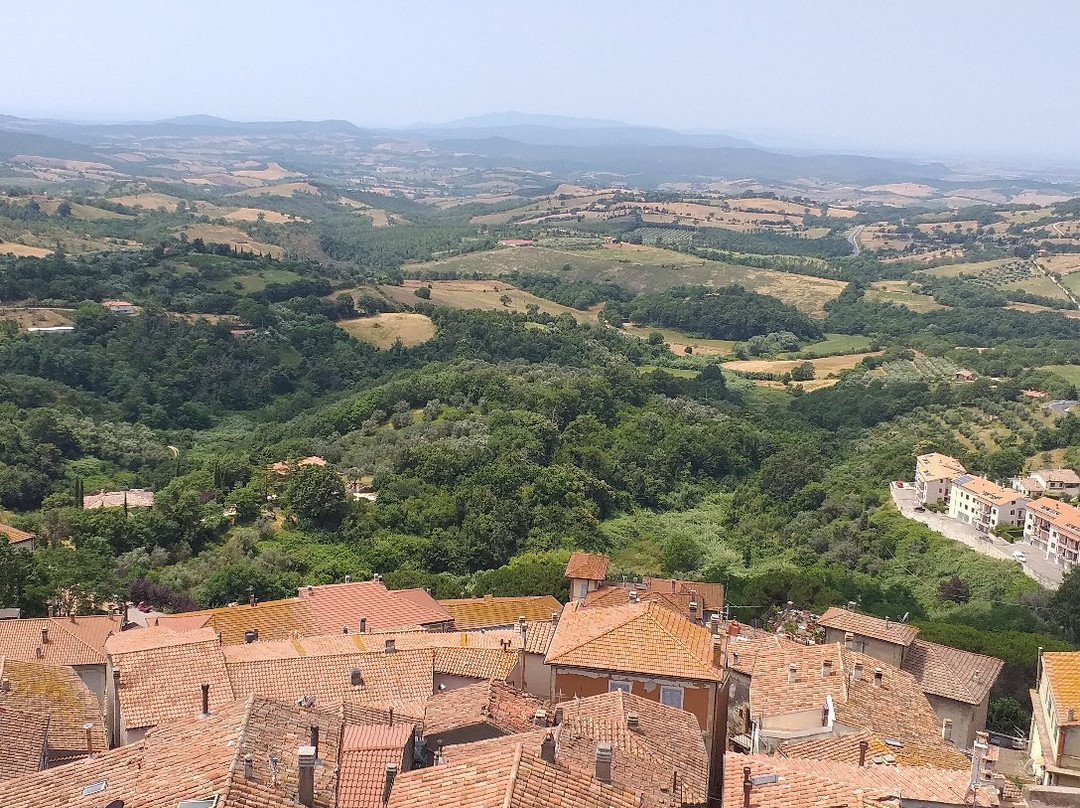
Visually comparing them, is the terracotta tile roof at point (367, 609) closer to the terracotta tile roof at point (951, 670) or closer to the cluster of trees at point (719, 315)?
the terracotta tile roof at point (951, 670)

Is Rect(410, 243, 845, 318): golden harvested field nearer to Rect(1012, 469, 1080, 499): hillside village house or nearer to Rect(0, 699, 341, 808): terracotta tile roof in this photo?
Rect(1012, 469, 1080, 499): hillside village house

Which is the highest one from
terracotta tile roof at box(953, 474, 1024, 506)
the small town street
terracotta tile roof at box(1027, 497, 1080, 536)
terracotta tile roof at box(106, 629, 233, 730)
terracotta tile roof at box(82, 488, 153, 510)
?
terracotta tile roof at box(106, 629, 233, 730)

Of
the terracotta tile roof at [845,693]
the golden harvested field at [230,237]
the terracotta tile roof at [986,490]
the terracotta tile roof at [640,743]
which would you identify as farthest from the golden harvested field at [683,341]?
the terracotta tile roof at [640,743]

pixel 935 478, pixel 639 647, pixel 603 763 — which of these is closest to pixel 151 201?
pixel 935 478

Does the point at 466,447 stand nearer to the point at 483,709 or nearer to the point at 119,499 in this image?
the point at 119,499

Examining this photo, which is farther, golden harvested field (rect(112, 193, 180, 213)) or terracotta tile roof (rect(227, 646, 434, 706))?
golden harvested field (rect(112, 193, 180, 213))

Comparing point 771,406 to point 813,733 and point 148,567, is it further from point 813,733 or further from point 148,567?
point 813,733

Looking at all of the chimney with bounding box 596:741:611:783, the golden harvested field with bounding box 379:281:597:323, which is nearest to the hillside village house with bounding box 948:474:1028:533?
the chimney with bounding box 596:741:611:783
